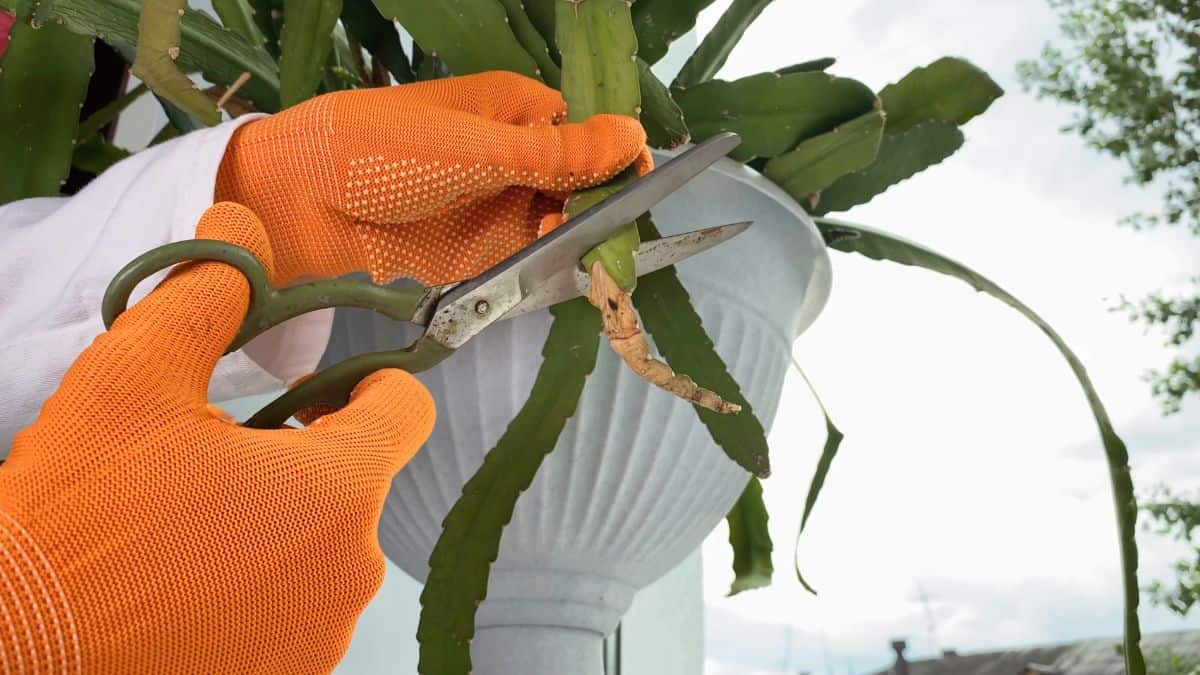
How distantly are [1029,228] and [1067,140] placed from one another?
18 centimetres

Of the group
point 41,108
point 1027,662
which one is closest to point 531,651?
point 41,108

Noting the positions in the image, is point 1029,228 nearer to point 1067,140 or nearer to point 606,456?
point 1067,140

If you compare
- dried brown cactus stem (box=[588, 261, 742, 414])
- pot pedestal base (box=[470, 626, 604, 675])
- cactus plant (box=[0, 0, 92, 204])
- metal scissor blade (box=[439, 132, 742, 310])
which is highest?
cactus plant (box=[0, 0, 92, 204])

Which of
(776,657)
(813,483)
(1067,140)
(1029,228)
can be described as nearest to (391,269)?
(813,483)

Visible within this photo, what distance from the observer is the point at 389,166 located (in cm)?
32

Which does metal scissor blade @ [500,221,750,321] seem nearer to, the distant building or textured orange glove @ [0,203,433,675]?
textured orange glove @ [0,203,433,675]

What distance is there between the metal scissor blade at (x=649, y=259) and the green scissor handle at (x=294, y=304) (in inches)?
1.6

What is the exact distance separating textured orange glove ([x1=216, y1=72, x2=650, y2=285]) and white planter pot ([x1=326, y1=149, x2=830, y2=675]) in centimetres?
8

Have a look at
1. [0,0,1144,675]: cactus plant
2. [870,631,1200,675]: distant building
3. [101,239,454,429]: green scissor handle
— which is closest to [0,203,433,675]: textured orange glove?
[101,239,454,429]: green scissor handle

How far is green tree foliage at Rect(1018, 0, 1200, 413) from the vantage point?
1.12 meters

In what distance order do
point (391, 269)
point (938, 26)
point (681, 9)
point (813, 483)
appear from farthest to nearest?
point (938, 26) → point (813, 483) → point (681, 9) → point (391, 269)

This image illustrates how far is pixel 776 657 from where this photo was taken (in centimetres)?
91

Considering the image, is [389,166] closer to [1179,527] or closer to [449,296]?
[449,296]

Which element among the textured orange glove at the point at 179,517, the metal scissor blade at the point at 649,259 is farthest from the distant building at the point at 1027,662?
the textured orange glove at the point at 179,517
